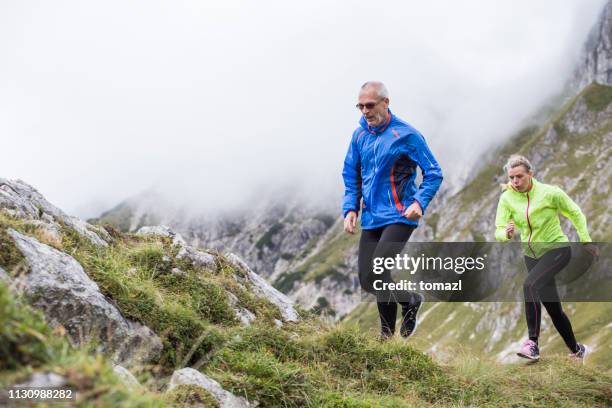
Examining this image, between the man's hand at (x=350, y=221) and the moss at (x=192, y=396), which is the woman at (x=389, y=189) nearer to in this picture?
the man's hand at (x=350, y=221)

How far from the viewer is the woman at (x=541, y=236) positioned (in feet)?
36.7

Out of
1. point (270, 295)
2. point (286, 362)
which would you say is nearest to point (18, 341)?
point (286, 362)

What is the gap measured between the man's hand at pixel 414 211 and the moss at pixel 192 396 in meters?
5.36

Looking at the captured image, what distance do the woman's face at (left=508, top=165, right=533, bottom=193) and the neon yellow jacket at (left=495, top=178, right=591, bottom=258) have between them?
19 cm

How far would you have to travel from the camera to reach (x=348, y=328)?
28.7 feet

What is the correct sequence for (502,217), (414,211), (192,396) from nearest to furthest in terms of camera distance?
(192,396) < (414,211) < (502,217)

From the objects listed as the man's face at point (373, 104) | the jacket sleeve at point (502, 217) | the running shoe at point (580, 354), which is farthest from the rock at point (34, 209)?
the running shoe at point (580, 354)

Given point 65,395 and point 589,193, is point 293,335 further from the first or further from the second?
point 589,193

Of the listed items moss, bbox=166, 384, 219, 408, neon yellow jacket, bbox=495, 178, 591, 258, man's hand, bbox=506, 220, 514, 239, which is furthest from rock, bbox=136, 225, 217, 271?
man's hand, bbox=506, 220, 514, 239

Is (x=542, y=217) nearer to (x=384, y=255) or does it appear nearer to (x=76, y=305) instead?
(x=384, y=255)

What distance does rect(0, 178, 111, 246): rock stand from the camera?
9.68 meters

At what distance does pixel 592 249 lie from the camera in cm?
1117

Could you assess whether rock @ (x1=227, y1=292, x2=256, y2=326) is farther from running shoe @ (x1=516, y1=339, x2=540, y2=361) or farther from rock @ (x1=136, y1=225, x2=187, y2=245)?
running shoe @ (x1=516, y1=339, x2=540, y2=361)

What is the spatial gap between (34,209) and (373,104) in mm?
7236
